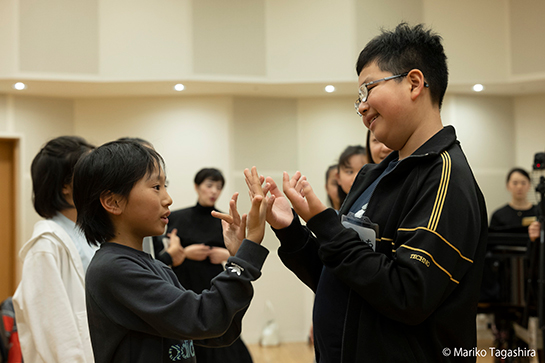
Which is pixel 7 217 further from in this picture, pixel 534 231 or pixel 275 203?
pixel 275 203

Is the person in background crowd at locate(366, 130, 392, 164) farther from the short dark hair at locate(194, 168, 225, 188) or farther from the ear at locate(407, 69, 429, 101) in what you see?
the short dark hair at locate(194, 168, 225, 188)

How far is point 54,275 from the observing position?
196cm

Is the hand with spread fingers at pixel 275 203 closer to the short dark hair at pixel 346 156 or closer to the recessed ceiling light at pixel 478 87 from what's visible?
the short dark hair at pixel 346 156

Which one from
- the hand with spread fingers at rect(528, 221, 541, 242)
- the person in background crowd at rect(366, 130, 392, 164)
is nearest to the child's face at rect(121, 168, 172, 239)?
the person in background crowd at rect(366, 130, 392, 164)

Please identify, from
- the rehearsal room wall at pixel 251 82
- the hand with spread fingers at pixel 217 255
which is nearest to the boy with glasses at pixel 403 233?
the hand with spread fingers at pixel 217 255

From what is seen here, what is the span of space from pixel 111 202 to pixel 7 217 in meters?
6.12

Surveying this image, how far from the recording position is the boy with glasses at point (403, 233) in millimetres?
1209

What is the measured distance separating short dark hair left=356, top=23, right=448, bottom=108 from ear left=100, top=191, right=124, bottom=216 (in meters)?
0.81

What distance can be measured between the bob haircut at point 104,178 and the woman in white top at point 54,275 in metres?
0.59

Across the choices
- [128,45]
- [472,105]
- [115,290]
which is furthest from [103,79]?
[115,290]

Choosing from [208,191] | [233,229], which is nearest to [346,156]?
[208,191]

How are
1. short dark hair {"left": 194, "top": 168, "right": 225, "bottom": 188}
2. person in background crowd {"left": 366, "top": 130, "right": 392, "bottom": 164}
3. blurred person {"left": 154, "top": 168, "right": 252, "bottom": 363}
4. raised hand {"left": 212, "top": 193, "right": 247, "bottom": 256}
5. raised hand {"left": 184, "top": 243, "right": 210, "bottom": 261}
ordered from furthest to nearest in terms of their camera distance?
short dark hair {"left": 194, "top": 168, "right": 225, "bottom": 188}, raised hand {"left": 184, "top": 243, "right": 210, "bottom": 261}, blurred person {"left": 154, "top": 168, "right": 252, "bottom": 363}, person in background crowd {"left": 366, "top": 130, "right": 392, "bottom": 164}, raised hand {"left": 212, "top": 193, "right": 247, "bottom": 256}

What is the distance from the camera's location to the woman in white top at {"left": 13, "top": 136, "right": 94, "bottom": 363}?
75.1 inches

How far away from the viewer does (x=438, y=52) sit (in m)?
1.46
